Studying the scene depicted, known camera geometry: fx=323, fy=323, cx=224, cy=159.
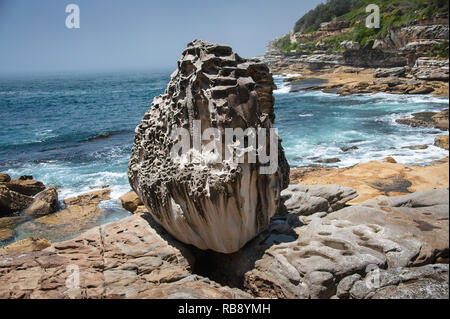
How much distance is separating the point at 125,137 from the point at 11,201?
1054 centimetres

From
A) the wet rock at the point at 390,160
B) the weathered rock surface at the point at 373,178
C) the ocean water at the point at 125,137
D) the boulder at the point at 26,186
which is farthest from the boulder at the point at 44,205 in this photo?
the wet rock at the point at 390,160

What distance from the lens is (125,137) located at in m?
20.4

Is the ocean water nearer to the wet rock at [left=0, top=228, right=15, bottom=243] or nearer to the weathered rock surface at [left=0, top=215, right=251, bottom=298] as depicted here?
the wet rock at [left=0, top=228, right=15, bottom=243]

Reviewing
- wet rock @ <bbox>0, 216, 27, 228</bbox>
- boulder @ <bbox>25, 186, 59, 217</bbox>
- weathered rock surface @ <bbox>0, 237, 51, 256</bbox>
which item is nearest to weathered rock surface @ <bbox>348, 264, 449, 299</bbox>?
weathered rock surface @ <bbox>0, 237, 51, 256</bbox>

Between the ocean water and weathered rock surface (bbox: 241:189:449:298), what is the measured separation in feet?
5.95

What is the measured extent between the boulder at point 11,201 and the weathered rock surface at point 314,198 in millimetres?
8514

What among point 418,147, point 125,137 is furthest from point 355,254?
point 125,137

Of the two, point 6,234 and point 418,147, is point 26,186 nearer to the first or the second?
point 6,234

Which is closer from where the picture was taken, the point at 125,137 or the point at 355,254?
the point at 355,254

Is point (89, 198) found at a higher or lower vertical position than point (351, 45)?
lower

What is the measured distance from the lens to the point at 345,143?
53.2 ft

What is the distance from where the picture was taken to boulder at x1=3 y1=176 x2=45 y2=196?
11.2 m

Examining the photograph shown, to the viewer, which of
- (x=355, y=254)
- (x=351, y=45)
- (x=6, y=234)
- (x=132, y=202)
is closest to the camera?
(x=355, y=254)
